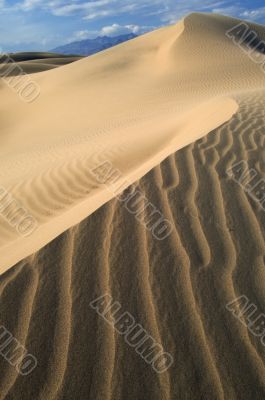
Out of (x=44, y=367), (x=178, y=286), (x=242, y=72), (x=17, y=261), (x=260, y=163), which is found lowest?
(x=242, y=72)

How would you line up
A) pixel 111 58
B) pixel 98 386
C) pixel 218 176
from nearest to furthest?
pixel 98 386, pixel 218 176, pixel 111 58

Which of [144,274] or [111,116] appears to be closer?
[144,274]

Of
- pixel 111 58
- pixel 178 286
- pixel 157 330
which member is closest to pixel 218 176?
pixel 178 286

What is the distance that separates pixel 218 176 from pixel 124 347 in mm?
2129

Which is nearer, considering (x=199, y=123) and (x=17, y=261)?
(x=17, y=261)

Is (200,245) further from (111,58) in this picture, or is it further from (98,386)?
(111,58)

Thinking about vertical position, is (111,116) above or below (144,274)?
below

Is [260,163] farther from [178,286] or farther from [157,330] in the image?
[157,330]

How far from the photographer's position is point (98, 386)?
6.16 ft

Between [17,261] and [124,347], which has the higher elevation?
[17,261]

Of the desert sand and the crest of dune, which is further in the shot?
the crest of dune

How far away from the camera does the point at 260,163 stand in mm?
3982

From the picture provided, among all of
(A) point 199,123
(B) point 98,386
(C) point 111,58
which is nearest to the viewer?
(B) point 98,386

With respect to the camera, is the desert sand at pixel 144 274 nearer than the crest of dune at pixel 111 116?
Yes
